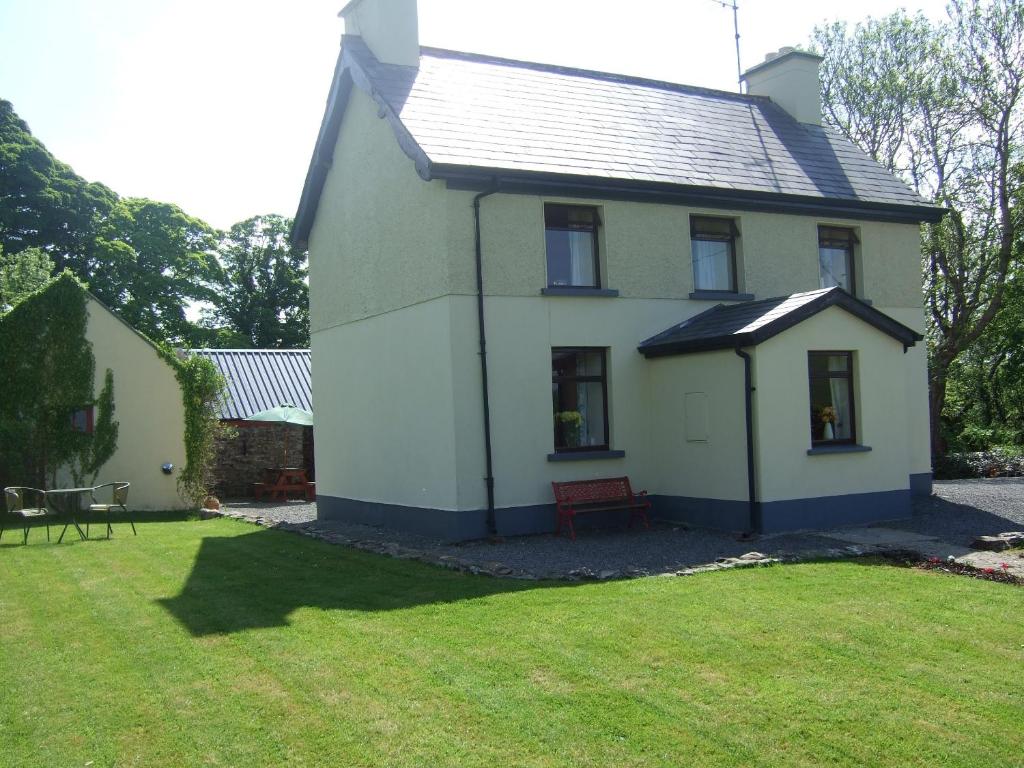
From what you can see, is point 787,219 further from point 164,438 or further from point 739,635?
point 164,438

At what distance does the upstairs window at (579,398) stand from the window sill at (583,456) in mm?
216

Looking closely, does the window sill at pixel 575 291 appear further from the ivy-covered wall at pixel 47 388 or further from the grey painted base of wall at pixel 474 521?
the ivy-covered wall at pixel 47 388

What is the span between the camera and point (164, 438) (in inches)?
871

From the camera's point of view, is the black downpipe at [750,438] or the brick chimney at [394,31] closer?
the black downpipe at [750,438]

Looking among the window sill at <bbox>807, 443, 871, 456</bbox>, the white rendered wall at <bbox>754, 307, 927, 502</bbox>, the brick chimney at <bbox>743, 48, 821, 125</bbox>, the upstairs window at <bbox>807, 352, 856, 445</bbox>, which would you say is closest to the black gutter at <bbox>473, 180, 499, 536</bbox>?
the white rendered wall at <bbox>754, 307, 927, 502</bbox>

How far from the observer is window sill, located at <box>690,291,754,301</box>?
16.1 meters

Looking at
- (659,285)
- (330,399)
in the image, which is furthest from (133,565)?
(659,285)

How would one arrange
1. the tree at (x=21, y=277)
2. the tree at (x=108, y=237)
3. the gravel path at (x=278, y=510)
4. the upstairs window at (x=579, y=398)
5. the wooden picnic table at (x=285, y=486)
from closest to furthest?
the upstairs window at (x=579, y=398), the gravel path at (x=278, y=510), the wooden picnic table at (x=285, y=486), the tree at (x=21, y=277), the tree at (x=108, y=237)

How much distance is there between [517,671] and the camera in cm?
676

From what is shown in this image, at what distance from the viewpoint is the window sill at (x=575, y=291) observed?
14.7 m

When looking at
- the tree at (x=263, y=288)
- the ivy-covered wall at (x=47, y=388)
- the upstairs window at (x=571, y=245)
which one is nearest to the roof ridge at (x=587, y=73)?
the upstairs window at (x=571, y=245)

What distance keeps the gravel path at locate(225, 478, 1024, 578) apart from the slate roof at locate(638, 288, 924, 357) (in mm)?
2917

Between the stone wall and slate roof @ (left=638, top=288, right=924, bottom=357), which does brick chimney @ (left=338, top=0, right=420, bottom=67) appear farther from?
the stone wall

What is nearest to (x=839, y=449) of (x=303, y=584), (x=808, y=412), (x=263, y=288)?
(x=808, y=412)
